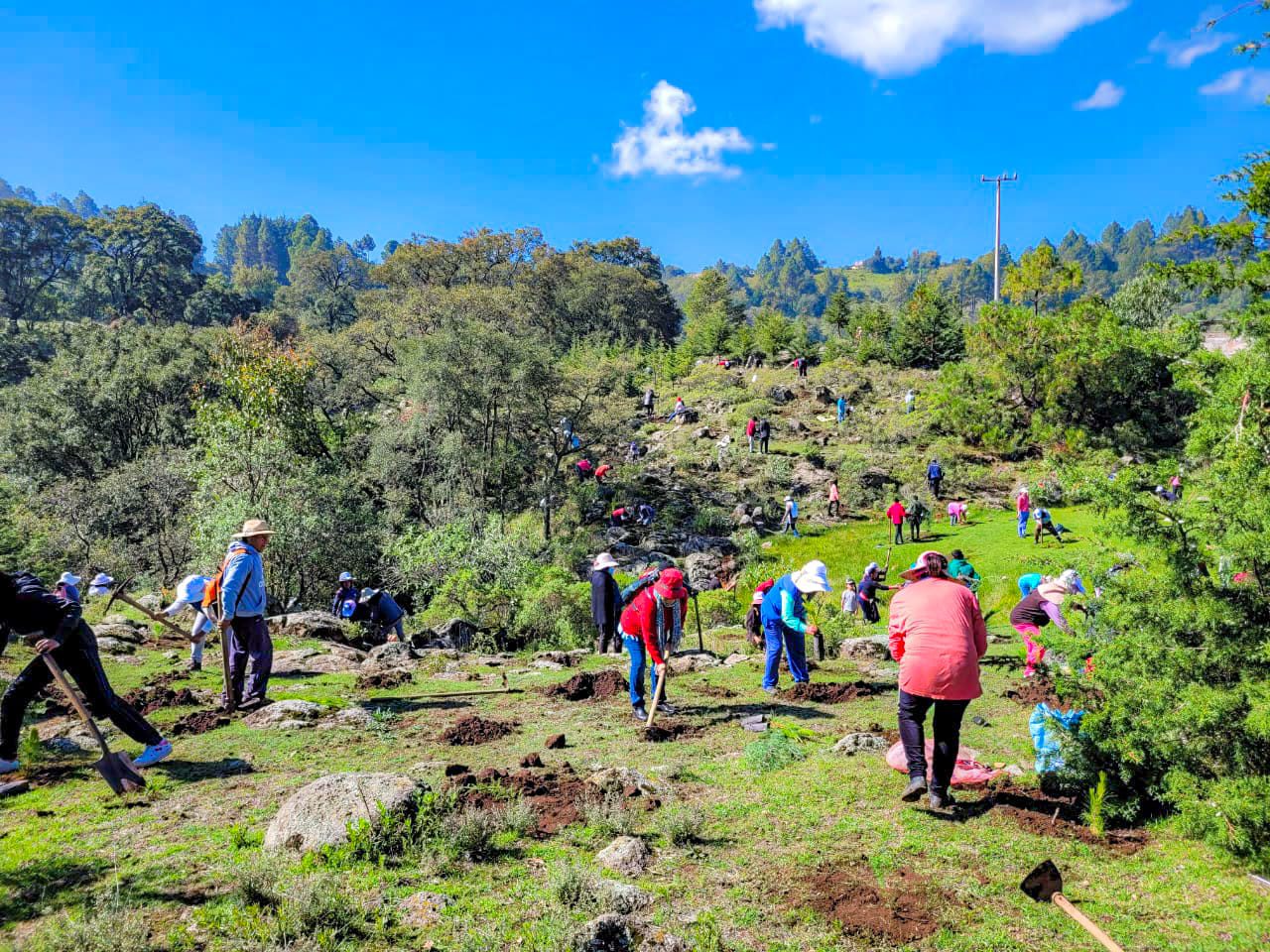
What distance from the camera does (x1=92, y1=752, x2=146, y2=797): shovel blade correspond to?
5695 millimetres

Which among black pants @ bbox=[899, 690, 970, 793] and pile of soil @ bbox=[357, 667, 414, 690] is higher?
black pants @ bbox=[899, 690, 970, 793]

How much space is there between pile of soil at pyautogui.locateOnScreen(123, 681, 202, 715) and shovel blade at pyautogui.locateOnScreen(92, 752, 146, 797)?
3154 millimetres

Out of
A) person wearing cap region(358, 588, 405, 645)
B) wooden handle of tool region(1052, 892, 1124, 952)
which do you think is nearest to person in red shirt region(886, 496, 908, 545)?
person wearing cap region(358, 588, 405, 645)

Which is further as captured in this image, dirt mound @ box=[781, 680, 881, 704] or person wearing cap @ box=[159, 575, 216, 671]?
person wearing cap @ box=[159, 575, 216, 671]

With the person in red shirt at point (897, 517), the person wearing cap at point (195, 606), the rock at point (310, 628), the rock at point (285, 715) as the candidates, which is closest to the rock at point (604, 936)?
the rock at point (285, 715)

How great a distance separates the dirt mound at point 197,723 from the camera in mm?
7653

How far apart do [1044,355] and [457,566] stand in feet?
103

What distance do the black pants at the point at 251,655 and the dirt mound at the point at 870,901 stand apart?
6.51 m

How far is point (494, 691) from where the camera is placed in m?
10.1

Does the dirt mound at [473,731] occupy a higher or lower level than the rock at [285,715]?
lower

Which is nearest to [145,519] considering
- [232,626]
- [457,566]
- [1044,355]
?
[457,566]

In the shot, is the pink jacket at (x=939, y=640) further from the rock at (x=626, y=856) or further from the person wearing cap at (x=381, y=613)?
the person wearing cap at (x=381, y=613)

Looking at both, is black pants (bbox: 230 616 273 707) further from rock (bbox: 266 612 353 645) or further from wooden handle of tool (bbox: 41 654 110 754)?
rock (bbox: 266 612 353 645)

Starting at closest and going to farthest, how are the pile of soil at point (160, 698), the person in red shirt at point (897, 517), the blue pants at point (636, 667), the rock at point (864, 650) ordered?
the blue pants at point (636, 667) → the pile of soil at point (160, 698) → the rock at point (864, 650) → the person in red shirt at point (897, 517)
